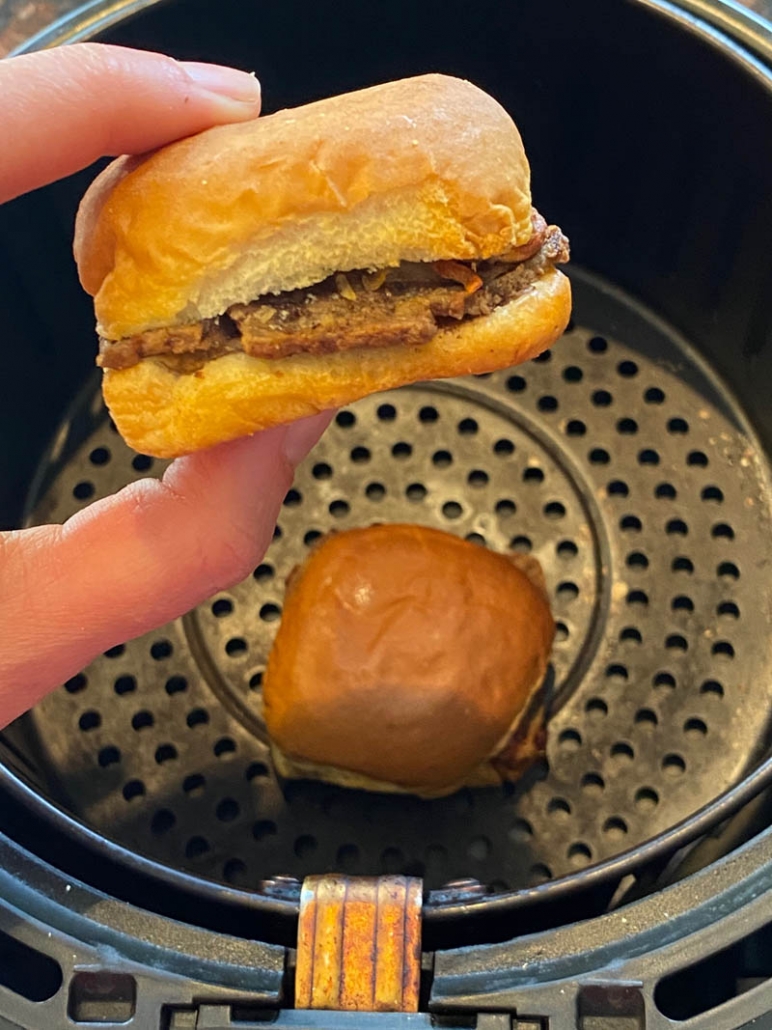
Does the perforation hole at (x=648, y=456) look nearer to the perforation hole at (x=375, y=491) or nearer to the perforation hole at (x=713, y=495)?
the perforation hole at (x=713, y=495)

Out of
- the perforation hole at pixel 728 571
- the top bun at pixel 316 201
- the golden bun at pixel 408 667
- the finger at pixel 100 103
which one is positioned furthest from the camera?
the perforation hole at pixel 728 571

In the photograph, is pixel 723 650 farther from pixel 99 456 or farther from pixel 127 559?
pixel 99 456

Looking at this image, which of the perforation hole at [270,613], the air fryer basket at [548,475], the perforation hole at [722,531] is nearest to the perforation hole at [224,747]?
the air fryer basket at [548,475]

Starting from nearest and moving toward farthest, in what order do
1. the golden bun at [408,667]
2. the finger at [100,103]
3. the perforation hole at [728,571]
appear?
the finger at [100,103] < the golden bun at [408,667] < the perforation hole at [728,571]

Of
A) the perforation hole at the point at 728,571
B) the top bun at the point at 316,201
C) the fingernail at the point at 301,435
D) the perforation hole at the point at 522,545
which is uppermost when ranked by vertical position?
the top bun at the point at 316,201

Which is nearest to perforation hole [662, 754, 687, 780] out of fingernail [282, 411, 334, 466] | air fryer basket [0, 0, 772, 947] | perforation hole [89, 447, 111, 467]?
air fryer basket [0, 0, 772, 947]

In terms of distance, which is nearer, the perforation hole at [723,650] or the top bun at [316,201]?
the top bun at [316,201]
